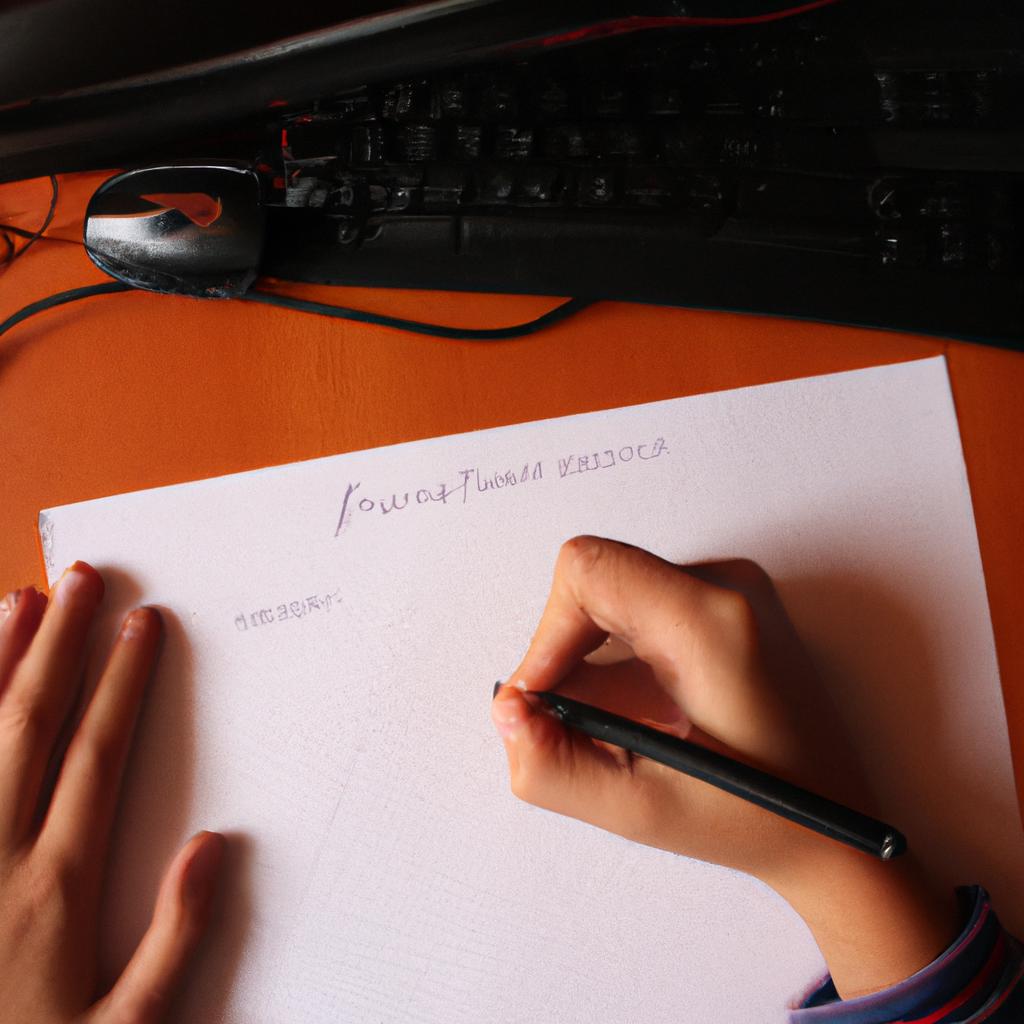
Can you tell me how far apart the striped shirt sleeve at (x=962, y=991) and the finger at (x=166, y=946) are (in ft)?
0.98

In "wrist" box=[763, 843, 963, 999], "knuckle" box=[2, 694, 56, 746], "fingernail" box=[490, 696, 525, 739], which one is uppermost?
"knuckle" box=[2, 694, 56, 746]

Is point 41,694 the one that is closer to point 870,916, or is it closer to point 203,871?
point 203,871

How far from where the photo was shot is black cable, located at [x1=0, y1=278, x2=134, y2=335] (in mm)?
459

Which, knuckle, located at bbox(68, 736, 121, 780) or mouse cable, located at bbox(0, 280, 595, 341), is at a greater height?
mouse cable, located at bbox(0, 280, 595, 341)

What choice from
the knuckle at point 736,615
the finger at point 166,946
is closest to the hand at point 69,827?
the finger at point 166,946

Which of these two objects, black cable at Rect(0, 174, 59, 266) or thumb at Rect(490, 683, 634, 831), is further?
black cable at Rect(0, 174, 59, 266)

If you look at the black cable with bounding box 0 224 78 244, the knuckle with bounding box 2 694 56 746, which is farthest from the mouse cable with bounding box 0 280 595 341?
the knuckle with bounding box 2 694 56 746

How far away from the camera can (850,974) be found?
14.5 inches

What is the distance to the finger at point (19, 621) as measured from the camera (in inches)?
17.0

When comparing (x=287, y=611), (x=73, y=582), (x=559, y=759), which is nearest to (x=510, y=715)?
(x=559, y=759)

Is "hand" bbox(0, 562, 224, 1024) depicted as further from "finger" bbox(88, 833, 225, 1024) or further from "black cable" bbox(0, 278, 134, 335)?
"black cable" bbox(0, 278, 134, 335)

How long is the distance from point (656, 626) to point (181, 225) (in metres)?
0.31

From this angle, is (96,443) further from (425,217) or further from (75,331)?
(425,217)

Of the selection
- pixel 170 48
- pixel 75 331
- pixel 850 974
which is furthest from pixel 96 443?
pixel 850 974
